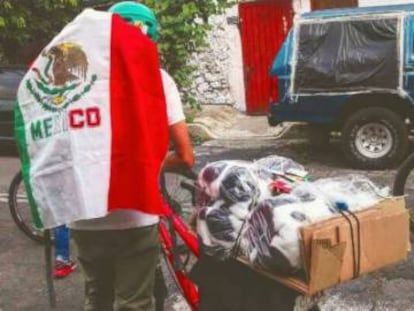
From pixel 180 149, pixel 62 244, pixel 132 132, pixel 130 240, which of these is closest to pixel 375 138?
pixel 62 244

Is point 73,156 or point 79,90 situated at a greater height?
point 79,90

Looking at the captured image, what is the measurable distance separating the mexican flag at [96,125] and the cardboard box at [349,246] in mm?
580

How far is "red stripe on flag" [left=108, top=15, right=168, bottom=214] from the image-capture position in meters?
2.64

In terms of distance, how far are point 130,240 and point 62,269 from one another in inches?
97.9

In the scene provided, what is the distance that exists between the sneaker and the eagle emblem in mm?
2625

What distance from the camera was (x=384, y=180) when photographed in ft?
27.2

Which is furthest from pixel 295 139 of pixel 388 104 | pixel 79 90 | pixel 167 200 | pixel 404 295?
pixel 79 90

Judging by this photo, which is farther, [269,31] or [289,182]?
[269,31]

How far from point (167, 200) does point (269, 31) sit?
10.7 meters

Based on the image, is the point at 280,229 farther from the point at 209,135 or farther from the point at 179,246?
the point at 209,135

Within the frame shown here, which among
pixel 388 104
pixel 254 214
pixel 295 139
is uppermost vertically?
pixel 254 214

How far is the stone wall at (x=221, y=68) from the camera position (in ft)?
46.1

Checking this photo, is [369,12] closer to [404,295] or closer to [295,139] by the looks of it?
[295,139]

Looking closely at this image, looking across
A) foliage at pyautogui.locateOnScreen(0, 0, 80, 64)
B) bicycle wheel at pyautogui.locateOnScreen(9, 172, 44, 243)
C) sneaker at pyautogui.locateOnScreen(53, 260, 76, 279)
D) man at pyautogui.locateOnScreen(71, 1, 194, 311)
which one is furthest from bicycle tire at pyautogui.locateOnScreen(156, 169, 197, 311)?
foliage at pyautogui.locateOnScreen(0, 0, 80, 64)
